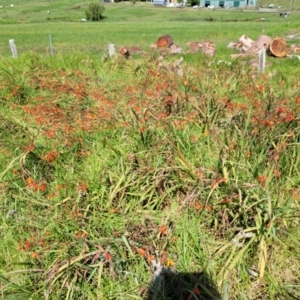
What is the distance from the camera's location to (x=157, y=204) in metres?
2.77

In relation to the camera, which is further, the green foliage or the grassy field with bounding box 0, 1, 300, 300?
the green foliage

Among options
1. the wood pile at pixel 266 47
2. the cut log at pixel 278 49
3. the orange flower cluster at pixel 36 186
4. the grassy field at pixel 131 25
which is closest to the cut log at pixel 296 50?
the wood pile at pixel 266 47

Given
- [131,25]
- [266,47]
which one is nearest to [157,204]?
[266,47]

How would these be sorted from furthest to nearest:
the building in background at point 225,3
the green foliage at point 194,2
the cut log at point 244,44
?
the green foliage at point 194,2 < the building in background at point 225,3 < the cut log at point 244,44

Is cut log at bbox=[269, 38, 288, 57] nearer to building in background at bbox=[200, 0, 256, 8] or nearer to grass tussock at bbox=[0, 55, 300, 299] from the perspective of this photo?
grass tussock at bbox=[0, 55, 300, 299]

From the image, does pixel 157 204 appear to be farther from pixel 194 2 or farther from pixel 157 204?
pixel 194 2

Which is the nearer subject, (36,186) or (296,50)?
(36,186)

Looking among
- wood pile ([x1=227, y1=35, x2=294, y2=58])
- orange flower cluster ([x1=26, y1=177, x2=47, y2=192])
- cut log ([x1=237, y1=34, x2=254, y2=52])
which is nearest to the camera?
orange flower cluster ([x1=26, y1=177, x2=47, y2=192])

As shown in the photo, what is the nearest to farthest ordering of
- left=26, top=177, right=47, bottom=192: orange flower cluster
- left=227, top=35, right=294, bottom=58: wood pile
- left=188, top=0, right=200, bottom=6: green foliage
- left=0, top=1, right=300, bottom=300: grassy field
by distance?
left=0, top=1, right=300, bottom=300: grassy field
left=26, top=177, right=47, bottom=192: orange flower cluster
left=227, top=35, right=294, bottom=58: wood pile
left=188, top=0, right=200, bottom=6: green foliage

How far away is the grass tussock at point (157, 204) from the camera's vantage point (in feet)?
7.15

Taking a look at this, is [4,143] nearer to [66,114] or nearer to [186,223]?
[66,114]

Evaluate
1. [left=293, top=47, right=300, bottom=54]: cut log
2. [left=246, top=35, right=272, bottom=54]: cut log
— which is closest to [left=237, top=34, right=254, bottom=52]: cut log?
[left=246, top=35, right=272, bottom=54]: cut log

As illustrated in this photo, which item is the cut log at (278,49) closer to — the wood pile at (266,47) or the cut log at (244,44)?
the wood pile at (266,47)

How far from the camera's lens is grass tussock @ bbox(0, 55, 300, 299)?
2.18 meters
